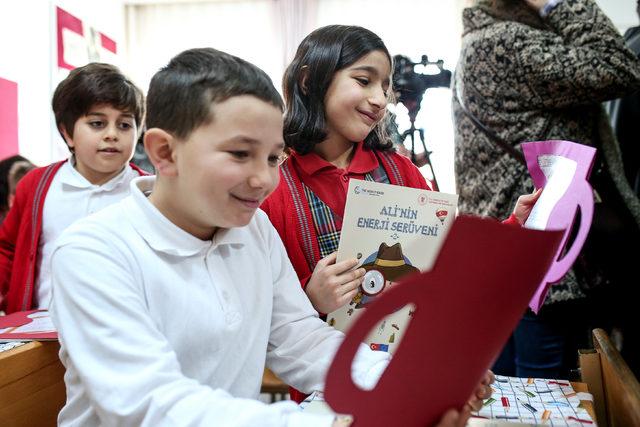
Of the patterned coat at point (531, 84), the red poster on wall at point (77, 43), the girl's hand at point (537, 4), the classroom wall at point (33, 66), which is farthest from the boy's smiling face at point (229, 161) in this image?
the red poster on wall at point (77, 43)

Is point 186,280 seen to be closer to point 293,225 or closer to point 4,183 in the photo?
point 293,225

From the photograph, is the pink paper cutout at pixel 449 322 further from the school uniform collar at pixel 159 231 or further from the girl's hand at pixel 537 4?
the girl's hand at pixel 537 4

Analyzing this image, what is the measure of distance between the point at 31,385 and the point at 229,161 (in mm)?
549

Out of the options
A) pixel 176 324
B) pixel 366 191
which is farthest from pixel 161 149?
pixel 366 191

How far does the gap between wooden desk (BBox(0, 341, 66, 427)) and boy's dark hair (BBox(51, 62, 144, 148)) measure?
29.4 inches

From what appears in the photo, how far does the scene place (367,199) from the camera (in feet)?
3.23

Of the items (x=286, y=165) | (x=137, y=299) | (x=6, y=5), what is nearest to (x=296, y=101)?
(x=286, y=165)

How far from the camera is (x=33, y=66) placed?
3.24 metres

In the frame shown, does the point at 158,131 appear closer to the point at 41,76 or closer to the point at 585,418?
the point at 585,418

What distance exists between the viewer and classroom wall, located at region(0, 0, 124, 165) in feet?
9.88

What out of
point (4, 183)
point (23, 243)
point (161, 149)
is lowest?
point (4, 183)

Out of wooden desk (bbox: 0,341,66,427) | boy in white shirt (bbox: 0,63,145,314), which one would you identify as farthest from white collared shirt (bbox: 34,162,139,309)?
wooden desk (bbox: 0,341,66,427)

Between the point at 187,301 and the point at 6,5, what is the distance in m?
2.88

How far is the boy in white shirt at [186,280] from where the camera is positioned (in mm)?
623
